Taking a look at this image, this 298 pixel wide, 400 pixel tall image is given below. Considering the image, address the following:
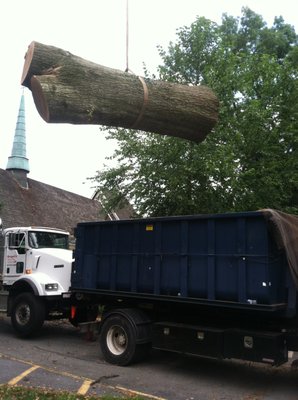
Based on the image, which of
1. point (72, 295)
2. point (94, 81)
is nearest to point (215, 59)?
point (72, 295)

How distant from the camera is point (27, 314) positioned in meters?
10.1

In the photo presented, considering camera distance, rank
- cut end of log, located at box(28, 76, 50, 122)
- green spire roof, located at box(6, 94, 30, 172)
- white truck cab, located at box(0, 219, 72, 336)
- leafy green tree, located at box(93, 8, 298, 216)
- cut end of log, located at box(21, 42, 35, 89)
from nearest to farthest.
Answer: cut end of log, located at box(28, 76, 50, 122)
cut end of log, located at box(21, 42, 35, 89)
white truck cab, located at box(0, 219, 72, 336)
leafy green tree, located at box(93, 8, 298, 216)
green spire roof, located at box(6, 94, 30, 172)

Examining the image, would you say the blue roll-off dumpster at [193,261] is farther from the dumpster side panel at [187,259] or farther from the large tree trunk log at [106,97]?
the large tree trunk log at [106,97]

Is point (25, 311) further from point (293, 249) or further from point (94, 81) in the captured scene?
point (94, 81)

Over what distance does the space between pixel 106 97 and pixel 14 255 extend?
7317mm

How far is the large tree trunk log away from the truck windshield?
6.63 metres

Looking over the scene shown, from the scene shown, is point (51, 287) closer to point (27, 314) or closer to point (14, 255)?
point (27, 314)

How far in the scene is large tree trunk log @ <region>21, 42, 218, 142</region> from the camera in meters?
4.35

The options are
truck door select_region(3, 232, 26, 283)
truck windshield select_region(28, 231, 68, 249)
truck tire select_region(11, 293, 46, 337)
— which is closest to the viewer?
truck tire select_region(11, 293, 46, 337)

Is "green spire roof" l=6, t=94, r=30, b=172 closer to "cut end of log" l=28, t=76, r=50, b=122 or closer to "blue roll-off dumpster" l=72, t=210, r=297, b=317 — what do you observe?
"blue roll-off dumpster" l=72, t=210, r=297, b=317

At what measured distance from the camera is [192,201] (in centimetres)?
1417

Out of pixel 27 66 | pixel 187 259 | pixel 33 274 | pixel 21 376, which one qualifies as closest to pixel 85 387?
pixel 21 376

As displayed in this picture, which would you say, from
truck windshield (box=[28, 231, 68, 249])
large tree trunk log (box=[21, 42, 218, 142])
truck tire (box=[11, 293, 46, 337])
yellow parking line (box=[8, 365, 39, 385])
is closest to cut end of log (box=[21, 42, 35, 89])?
large tree trunk log (box=[21, 42, 218, 142])

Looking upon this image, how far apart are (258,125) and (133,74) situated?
11.3 m
